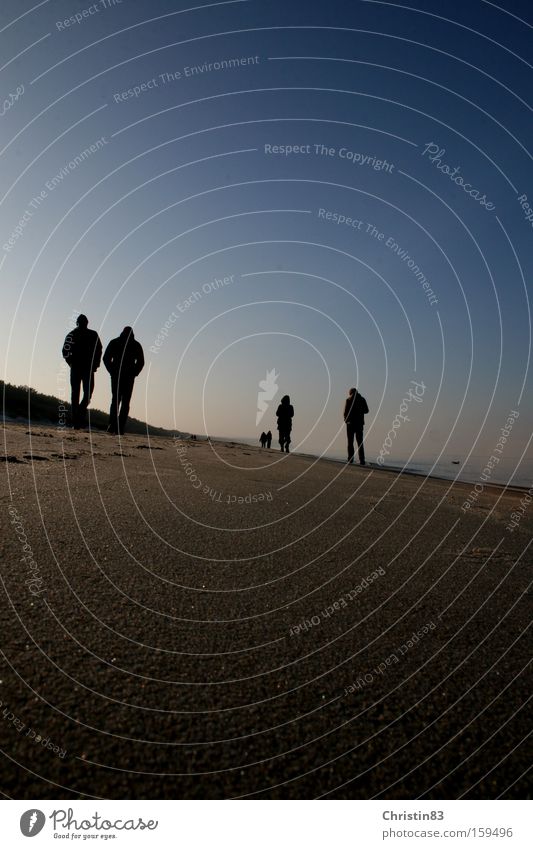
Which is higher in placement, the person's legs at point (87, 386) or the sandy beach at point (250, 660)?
the person's legs at point (87, 386)

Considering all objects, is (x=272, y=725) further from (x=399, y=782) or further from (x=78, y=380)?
(x=78, y=380)

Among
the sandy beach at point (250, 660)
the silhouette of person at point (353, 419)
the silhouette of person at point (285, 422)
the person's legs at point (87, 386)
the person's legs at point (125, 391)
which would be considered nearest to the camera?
the sandy beach at point (250, 660)

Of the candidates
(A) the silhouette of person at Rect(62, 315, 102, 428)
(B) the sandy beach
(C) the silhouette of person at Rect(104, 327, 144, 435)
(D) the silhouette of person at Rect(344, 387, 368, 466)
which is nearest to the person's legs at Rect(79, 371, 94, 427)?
(A) the silhouette of person at Rect(62, 315, 102, 428)

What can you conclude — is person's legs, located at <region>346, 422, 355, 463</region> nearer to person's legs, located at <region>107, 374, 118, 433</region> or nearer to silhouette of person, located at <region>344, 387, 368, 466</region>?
silhouette of person, located at <region>344, 387, 368, 466</region>

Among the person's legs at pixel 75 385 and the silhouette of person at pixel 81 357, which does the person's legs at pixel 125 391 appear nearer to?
the silhouette of person at pixel 81 357

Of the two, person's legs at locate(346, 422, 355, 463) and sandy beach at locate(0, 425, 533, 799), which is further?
person's legs at locate(346, 422, 355, 463)

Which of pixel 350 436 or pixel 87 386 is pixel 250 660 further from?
pixel 350 436

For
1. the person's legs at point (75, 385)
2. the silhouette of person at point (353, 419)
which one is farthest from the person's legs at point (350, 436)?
the person's legs at point (75, 385)

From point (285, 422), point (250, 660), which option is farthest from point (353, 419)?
point (250, 660)

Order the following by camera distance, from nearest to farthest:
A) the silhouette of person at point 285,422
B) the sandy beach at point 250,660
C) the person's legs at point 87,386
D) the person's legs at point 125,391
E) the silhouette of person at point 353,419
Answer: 1. the sandy beach at point 250,660
2. the person's legs at point 87,386
3. the person's legs at point 125,391
4. the silhouette of person at point 353,419
5. the silhouette of person at point 285,422

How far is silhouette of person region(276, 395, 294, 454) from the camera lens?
21.5 m

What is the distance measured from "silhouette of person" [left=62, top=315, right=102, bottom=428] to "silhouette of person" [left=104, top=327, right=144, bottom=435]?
18.2 inches

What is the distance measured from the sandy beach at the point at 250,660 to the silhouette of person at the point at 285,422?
17531 millimetres

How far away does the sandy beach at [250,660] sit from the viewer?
4.02 feet
